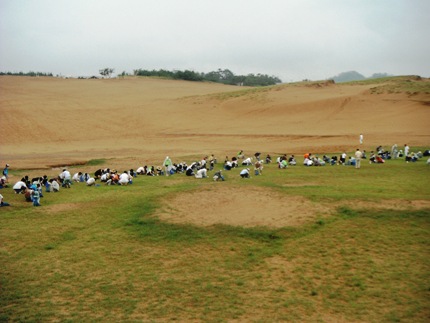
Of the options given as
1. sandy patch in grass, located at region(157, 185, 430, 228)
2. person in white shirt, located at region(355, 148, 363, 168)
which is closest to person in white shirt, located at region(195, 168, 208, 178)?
sandy patch in grass, located at region(157, 185, 430, 228)

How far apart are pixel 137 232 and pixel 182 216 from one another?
6.40 feet

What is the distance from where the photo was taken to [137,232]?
13.3 m

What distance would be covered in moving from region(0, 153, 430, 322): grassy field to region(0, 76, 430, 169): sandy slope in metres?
15.2

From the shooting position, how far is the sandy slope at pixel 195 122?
34281 millimetres

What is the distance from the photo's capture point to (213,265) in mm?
10828

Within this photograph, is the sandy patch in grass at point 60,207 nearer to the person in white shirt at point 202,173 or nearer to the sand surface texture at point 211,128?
the sand surface texture at point 211,128

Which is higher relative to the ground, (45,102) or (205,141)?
(45,102)

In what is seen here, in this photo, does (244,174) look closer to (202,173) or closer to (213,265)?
(202,173)

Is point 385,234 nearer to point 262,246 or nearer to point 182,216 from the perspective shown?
point 262,246

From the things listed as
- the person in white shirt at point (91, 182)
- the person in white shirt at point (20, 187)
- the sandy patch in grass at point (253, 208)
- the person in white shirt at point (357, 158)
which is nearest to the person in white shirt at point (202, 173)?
the sandy patch in grass at point (253, 208)

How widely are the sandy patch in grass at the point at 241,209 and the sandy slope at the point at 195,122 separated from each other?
13323 millimetres

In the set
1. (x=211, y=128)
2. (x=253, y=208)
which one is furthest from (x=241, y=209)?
(x=211, y=128)

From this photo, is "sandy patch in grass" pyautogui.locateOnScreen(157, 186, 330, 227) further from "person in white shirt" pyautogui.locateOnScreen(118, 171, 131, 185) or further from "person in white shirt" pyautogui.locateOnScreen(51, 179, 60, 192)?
"person in white shirt" pyautogui.locateOnScreen(51, 179, 60, 192)

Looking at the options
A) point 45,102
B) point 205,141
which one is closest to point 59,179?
point 205,141
